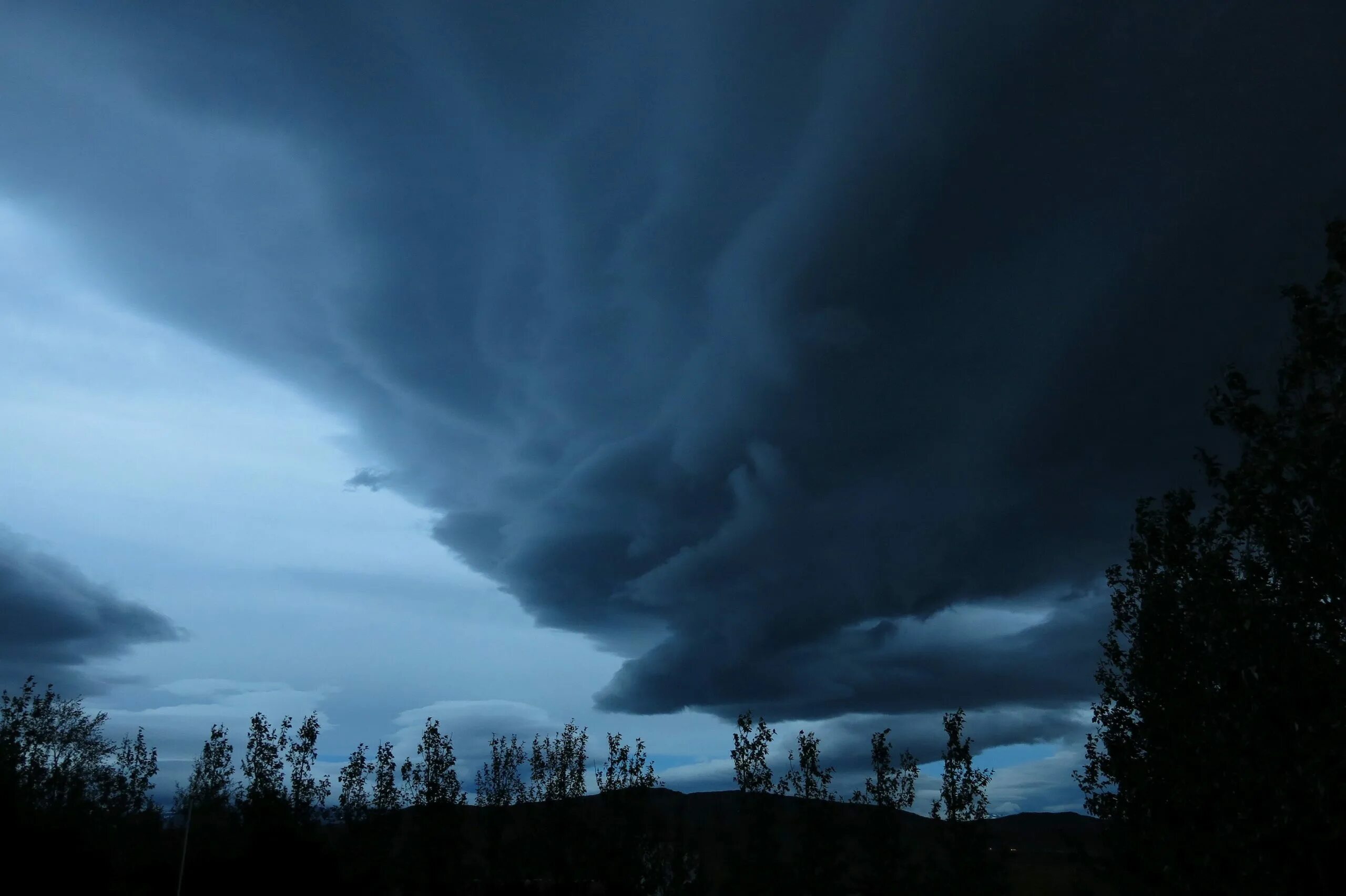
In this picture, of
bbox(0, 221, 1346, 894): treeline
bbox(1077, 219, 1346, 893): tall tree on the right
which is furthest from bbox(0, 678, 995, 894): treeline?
bbox(1077, 219, 1346, 893): tall tree on the right

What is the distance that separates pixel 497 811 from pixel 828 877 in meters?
34.2

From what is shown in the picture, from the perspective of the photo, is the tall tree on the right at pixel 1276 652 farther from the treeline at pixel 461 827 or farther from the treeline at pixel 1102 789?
the treeline at pixel 461 827

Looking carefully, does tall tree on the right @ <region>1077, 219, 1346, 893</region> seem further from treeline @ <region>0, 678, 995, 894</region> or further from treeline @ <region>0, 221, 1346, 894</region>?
treeline @ <region>0, 678, 995, 894</region>

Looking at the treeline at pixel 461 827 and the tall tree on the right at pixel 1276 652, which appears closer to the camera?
the tall tree on the right at pixel 1276 652

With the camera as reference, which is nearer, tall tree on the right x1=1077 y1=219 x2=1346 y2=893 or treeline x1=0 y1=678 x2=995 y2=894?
tall tree on the right x1=1077 y1=219 x2=1346 y2=893

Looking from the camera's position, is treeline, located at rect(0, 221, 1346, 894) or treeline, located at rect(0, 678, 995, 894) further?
treeline, located at rect(0, 678, 995, 894)

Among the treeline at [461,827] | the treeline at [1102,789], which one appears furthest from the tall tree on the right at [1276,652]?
the treeline at [461,827]

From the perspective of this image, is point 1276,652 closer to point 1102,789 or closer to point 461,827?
point 1102,789

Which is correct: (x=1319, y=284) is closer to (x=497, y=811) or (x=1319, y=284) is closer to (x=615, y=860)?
(x=615, y=860)

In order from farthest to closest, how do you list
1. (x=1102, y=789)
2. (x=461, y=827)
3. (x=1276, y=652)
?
(x=461, y=827) → (x=1102, y=789) → (x=1276, y=652)

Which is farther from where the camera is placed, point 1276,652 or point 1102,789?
point 1102,789

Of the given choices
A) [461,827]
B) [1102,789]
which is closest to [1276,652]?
[1102,789]

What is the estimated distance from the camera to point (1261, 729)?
2339 cm

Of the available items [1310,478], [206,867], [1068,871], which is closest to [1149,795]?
[1310,478]
